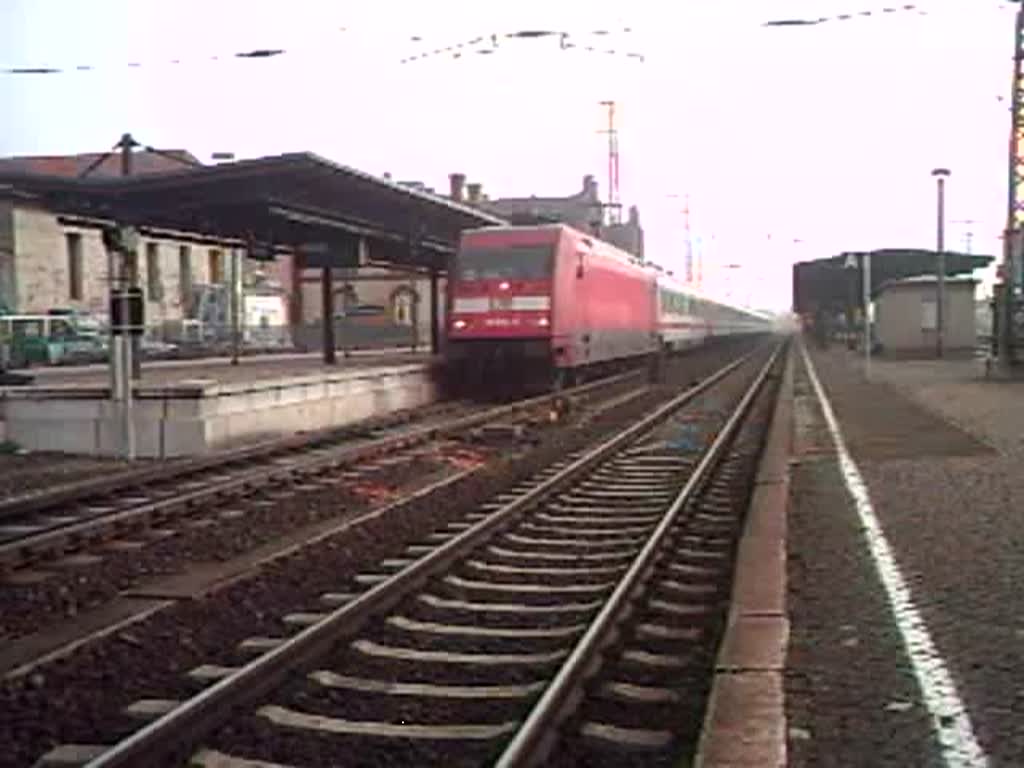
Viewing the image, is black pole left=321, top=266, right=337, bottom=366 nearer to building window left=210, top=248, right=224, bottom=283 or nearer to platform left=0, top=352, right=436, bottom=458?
platform left=0, top=352, right=436, bottom=458

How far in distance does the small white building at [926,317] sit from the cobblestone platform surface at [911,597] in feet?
111

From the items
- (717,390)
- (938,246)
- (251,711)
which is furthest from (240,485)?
(938,246)

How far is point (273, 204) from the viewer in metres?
23.2

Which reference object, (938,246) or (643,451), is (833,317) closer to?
(938,246)

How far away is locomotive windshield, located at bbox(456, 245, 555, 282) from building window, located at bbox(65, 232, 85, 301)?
33128 mm

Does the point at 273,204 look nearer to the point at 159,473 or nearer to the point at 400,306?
the point at 159,473

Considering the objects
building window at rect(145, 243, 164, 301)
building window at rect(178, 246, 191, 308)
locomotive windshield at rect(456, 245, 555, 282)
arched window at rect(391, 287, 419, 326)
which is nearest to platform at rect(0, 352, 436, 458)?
locomotive windshield at rect(456, 245, 555, 282)

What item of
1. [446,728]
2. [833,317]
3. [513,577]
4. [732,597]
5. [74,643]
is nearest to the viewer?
[446,728]

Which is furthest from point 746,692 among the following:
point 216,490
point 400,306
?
point 400,306

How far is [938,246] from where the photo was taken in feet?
156

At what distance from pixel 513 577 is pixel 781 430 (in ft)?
42.5

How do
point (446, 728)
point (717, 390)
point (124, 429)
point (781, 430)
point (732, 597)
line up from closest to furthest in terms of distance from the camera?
point (446, 728) < point (732, 597) < point (124, 429) < point (781, 430) < point (717, 390)

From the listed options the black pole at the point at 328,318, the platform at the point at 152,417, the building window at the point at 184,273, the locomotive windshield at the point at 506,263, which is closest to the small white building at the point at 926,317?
the locomotive windshield at the point at 506,263

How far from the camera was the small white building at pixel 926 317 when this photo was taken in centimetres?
5250
